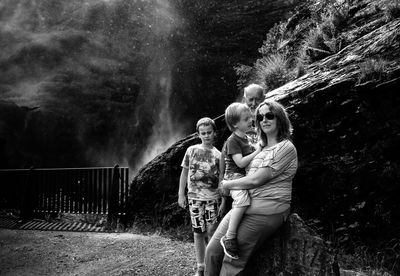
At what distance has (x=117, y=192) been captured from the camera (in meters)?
8.88

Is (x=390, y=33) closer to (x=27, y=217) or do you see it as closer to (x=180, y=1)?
(x=27, y=217)

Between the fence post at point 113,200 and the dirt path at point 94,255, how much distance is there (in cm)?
85

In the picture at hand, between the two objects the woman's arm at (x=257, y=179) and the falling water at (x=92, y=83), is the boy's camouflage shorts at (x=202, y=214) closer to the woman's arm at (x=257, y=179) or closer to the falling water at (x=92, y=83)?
the woman's arm at (x=257, y=179)

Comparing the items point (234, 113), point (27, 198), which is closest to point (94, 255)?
point (234, 113)

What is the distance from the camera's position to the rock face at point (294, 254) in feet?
9.13

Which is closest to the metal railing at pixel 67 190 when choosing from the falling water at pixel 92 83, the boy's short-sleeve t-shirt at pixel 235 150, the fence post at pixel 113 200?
the fence post at pixel 113 200

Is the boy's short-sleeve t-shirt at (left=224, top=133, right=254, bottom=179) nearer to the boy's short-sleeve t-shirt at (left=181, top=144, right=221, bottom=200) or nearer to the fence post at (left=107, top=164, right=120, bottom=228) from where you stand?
the boy's short-sleeve t-shirt at (left=181, top=144, right=221, bottom=200)

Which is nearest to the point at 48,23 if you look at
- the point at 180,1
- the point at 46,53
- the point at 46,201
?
the point at 46,53

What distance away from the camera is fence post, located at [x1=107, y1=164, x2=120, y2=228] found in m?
8.58

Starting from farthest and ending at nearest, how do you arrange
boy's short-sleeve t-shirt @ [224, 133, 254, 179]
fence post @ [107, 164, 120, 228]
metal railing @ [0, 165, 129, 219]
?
metal railing @ [0, 165, 129, 219] → fence post @ [107, 164, 120, 228] → boy's short-sleeve t-shirt @ [224, 133, 254, 179]

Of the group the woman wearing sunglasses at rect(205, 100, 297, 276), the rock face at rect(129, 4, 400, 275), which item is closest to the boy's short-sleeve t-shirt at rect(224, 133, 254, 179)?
the woman wearing sunglasses at rect(205, 100, 297, 276)

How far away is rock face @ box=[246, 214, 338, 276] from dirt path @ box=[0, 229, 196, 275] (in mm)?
2212

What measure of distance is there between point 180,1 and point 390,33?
13.9m

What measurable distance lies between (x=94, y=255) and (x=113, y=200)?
269cm
